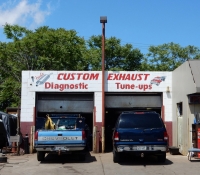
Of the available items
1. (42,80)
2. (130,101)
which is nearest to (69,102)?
(42,80)

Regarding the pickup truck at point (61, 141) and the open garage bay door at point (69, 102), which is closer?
the pickup truck at point (61, 141)

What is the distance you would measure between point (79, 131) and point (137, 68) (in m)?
31.7

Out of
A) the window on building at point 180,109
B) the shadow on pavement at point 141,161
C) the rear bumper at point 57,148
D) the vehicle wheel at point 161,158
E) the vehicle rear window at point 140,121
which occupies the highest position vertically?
the window on building at point 180,109

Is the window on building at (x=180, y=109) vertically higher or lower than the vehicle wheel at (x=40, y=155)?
higher

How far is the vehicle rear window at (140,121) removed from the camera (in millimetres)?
13695

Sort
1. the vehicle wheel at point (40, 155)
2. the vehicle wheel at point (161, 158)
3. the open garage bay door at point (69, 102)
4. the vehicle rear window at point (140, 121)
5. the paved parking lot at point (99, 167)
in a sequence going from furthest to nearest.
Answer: the open garage bay door at point (69, 102), the vehicle wheel at point (40, 155), the vehicle wheel at point (161, 158), the vehicle rear window at point (140, 121), the paved parking lot at point (99, 167)

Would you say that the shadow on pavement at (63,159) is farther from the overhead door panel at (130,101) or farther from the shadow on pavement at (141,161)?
the overhead door panel at (130,101)

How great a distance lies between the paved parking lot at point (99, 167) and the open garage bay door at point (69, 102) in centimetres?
462

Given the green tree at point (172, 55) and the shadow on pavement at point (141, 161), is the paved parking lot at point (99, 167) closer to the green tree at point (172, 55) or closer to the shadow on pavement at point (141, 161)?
the shadow on pavement at point (141, 161)

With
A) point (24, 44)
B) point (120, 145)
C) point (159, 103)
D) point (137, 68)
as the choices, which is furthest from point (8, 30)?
point (120, 145)

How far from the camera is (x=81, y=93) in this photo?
20062 mm

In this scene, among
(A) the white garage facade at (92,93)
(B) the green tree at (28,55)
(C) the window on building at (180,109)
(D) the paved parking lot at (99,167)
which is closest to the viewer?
(D) the paved parking lot at (99,167)

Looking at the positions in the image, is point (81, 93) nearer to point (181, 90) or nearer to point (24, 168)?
point (181, 90)

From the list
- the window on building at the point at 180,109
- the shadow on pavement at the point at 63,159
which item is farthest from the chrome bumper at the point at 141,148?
the window on building at the point at 180,109
